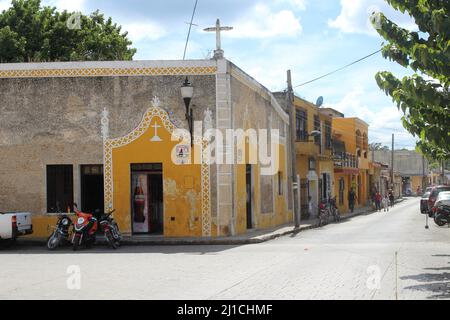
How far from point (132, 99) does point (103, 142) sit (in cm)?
174

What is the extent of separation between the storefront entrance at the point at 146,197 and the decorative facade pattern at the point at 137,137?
0.81 metres

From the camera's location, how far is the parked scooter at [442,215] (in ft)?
85.0

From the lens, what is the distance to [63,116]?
2106cm

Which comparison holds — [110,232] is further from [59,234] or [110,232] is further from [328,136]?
[328,136]

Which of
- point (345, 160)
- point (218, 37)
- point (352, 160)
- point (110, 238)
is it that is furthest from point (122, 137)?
point (352, 160)

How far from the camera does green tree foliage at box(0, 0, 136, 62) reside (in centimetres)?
3200

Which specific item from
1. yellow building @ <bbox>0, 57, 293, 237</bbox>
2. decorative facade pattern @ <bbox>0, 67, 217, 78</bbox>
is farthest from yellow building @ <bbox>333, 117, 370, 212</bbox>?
decorative facade pattern @ <bbox>0, 67, 217, 78</bbox>

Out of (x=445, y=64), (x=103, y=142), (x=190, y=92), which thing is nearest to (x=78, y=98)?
(x=103, y=142)

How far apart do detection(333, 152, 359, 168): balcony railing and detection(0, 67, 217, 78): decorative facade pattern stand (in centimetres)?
2438

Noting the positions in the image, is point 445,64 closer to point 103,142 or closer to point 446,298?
point 446,298

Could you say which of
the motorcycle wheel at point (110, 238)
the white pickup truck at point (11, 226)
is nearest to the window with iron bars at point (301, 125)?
the motorcycle wheel at point (110, 238)

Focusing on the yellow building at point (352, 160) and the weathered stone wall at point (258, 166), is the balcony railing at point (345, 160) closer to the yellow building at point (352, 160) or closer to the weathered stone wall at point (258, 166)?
the yellow building at point (352, 160)

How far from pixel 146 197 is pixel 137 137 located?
2.13m
